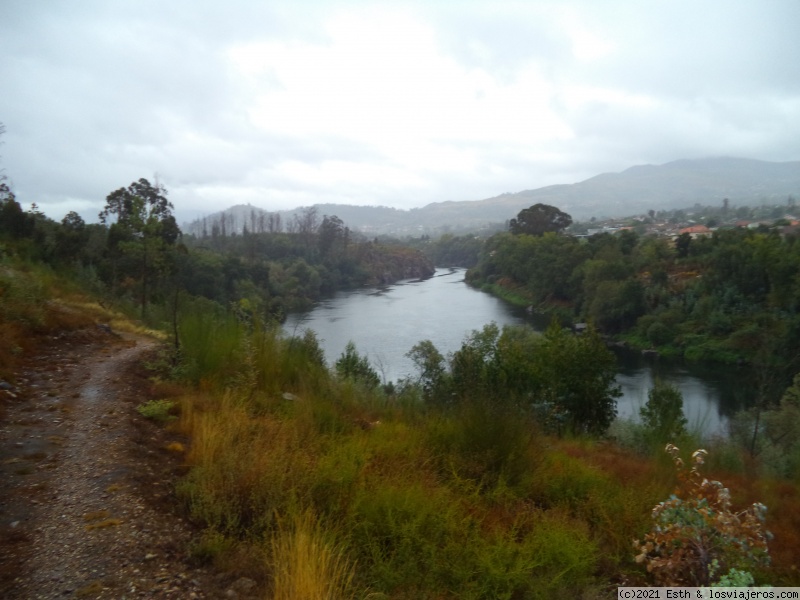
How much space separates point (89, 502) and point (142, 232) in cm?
890

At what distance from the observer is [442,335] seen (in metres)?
35.8

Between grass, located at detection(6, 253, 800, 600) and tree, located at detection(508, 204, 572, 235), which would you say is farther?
tree, located at detection(508, 204, 572, 235)

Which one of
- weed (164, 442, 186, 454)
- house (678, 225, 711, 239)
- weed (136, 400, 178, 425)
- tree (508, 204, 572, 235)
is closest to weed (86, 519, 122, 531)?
weed (164, 442, 186, 454)

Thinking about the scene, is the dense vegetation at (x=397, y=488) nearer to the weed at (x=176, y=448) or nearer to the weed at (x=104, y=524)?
the weed at (x=176, y=448)

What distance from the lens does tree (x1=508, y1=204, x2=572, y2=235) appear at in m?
81.2

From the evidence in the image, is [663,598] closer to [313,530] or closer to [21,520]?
[313,530]

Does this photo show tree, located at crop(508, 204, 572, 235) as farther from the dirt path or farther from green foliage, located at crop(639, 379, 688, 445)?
the dirt path

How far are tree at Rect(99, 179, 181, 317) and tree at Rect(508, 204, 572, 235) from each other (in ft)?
213

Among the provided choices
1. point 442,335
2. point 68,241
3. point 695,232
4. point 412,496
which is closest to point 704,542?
point 412,496

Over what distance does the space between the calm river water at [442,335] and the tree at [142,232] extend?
11.5ft

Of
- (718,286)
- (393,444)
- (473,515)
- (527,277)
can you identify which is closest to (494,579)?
(473,515)

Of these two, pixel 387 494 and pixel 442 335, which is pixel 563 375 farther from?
pixel 442 335

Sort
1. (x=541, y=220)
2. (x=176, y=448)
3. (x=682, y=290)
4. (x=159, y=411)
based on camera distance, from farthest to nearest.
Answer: (x=541, y=220), (x=682, y=290), (x=159, y=411), (x=176, y=448)

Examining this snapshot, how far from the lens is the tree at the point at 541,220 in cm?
8119
